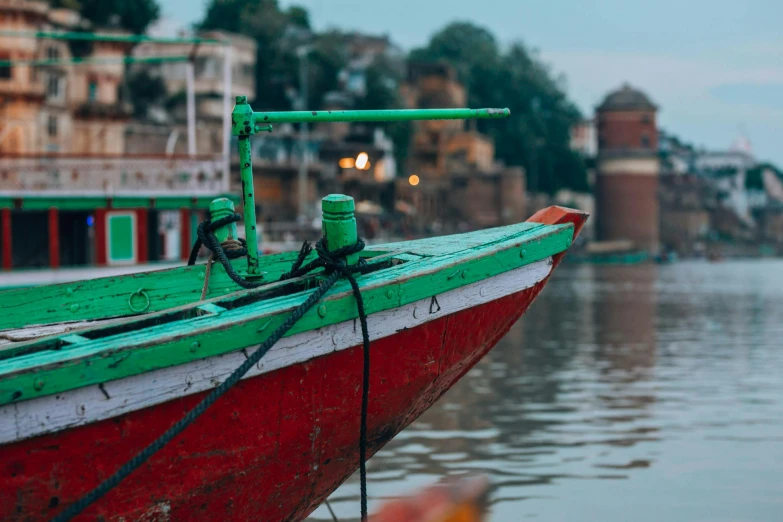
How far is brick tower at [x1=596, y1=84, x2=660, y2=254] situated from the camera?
84500 mm

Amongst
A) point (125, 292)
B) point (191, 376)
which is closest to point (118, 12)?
point (125, 292)

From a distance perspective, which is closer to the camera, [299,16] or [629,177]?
[299,16]

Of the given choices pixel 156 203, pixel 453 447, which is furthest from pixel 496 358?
pixel 453 447

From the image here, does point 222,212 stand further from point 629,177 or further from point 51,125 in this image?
point 629,177

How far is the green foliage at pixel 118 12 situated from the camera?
4234 centimetres

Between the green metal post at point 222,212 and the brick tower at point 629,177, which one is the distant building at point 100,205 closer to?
the green metal post at point 222,212

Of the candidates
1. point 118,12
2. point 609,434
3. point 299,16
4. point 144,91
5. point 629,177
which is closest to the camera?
point 609,434

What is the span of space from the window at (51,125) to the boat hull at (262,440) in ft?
109

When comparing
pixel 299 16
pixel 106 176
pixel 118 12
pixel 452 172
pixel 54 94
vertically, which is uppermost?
pixel 299 16

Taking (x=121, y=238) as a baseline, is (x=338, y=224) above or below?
above

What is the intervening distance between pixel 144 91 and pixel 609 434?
39564 mm

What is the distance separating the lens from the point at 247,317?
5188mm

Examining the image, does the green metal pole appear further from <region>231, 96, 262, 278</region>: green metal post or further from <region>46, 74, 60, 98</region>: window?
<region>46, 74, 60, 98</region>: window

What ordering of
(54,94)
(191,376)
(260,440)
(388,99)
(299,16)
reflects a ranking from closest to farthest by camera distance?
1. (191,376)
2. (260,440)
3. (54,94)
4. (388,99)
5. (299,16)
